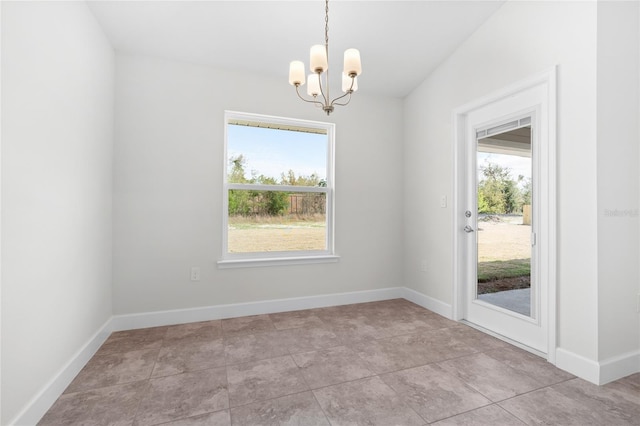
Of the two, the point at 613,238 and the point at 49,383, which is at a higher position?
the point at 613,238

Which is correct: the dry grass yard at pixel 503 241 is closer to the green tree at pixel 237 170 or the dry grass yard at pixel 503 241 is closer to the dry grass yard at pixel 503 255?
the dry grass yard at pixel 503 255

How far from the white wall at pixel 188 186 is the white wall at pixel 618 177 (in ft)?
6.61

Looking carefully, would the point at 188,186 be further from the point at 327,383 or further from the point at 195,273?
the point at 327,383

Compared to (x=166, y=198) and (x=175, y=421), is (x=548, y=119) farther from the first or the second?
(x=166, y=198)

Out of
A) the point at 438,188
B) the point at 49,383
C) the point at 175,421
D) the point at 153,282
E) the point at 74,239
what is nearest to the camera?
the point at 175,421

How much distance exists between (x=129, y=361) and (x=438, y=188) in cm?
309

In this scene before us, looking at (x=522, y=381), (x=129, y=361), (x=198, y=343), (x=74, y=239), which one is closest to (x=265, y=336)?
(x=198, y=343)

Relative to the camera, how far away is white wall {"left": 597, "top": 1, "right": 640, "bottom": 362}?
1.90m

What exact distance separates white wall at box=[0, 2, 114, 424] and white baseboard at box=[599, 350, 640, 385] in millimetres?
3188

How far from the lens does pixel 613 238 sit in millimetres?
1936

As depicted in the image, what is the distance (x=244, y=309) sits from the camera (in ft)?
10.0

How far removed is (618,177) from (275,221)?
9.04 ft

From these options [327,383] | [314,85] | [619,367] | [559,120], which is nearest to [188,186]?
[314,85]

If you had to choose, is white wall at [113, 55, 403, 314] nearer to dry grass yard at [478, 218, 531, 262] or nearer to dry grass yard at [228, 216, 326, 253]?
dry grass yard at [228, 216, 326, 253]
